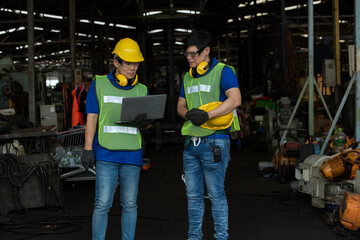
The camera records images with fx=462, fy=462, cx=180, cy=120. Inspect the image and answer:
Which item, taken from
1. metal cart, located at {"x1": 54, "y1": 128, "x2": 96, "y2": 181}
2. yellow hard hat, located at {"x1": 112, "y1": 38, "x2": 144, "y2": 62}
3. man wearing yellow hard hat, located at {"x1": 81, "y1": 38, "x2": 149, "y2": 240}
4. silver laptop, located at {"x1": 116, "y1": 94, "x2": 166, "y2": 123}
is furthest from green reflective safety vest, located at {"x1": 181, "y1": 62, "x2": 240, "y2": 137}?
metal cart, located at {"x1": 54, "y1": 128, "x2": 96, "y2": 181}

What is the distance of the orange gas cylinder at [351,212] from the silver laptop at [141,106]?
215 cm

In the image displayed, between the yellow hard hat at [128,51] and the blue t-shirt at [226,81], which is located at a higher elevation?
the yellow hard hat at [128,51]

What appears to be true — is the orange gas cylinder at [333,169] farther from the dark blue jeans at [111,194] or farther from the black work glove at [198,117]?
the dark blue jeans at [111,194]

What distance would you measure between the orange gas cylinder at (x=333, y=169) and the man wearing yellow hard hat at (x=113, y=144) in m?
2.56

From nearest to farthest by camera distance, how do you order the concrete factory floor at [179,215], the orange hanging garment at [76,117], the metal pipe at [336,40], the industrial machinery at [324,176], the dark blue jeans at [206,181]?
1. the dark blue jeans at [206,181]
2. the concrete factory floor at [179,215]
3. the industrial machinery at [324,176]
4. the orange hanging garment at [76,117]
5. the metal pipe at [336,40]

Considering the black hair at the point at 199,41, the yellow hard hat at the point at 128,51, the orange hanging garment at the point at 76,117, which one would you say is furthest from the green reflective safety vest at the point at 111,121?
the orange hanging garment at the point at 76,117

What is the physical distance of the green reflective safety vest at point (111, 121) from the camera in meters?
3.89

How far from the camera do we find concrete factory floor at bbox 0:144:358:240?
5.06 meters

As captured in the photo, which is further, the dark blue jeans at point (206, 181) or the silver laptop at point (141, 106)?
the dark blue jeans at point (206, 181)

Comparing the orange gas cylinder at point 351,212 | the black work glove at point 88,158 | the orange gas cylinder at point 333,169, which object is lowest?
the orange gas cylinder at point 351,212

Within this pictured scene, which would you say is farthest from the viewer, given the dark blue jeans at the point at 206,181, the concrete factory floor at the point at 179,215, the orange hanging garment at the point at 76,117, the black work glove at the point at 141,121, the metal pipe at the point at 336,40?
the metal pipe at the point at 336,40

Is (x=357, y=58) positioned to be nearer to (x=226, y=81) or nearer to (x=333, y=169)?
(x=333, y=169)

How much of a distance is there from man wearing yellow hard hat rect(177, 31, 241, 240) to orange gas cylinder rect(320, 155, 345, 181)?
188cm

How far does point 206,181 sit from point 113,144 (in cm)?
89
